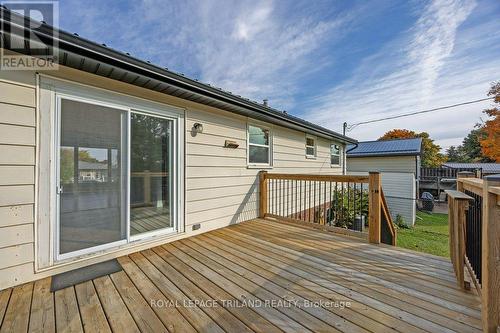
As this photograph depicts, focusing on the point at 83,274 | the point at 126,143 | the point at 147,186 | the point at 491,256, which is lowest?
the point at 83,274

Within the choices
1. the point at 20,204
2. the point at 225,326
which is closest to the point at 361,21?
the point at 225,326

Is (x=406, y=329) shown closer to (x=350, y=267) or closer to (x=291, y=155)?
(x=350, y=267)

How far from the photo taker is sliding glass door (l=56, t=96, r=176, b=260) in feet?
7.93

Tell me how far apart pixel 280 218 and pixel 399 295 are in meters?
2.78

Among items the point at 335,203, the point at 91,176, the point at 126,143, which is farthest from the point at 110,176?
the point at 335,203

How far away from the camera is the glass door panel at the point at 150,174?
2.95 m

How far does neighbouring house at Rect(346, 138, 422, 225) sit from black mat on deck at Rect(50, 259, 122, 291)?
9832mm

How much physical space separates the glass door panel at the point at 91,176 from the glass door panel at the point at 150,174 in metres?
0.13

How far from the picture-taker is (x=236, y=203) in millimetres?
4480

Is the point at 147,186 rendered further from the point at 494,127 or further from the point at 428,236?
the point at 494,127

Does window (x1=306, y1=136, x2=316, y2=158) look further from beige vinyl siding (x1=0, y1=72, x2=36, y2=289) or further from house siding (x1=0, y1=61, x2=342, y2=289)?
beige vinyl siding (x1=0, y1=72, x2=36, y2=289)

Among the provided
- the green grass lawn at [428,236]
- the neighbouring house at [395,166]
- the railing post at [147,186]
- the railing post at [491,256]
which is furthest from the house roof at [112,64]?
the neighbouring house at [395,166]

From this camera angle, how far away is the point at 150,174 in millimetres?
3133

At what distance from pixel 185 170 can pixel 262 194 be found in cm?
206
